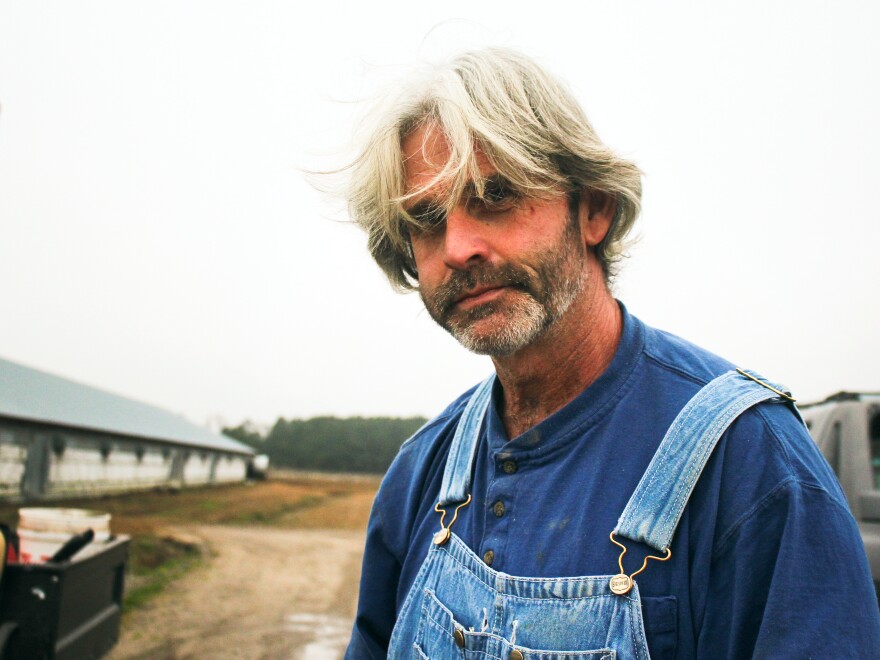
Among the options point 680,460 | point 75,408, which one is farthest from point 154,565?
point 75,408

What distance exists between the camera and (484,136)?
168 cm

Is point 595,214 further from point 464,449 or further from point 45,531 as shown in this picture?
point 45,531

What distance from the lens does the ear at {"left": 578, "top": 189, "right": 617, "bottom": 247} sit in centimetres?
178

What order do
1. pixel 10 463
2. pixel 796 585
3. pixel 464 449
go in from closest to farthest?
pixel 796 585
pixel 464 449
pixel 10 463

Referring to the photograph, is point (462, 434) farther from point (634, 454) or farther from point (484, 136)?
point (484, 136)

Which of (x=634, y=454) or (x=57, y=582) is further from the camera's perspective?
(x=57, y=582)

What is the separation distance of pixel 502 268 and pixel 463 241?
113 millimetres

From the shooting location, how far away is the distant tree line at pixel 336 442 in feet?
227

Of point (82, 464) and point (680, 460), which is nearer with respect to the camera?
point (680, 460)

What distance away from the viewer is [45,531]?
4953 millimetres

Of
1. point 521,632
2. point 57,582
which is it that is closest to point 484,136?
point 521,632

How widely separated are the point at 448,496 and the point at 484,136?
0.90 m

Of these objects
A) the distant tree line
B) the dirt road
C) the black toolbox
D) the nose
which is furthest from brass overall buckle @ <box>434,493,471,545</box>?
the distant tree line

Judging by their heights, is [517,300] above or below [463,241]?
below
